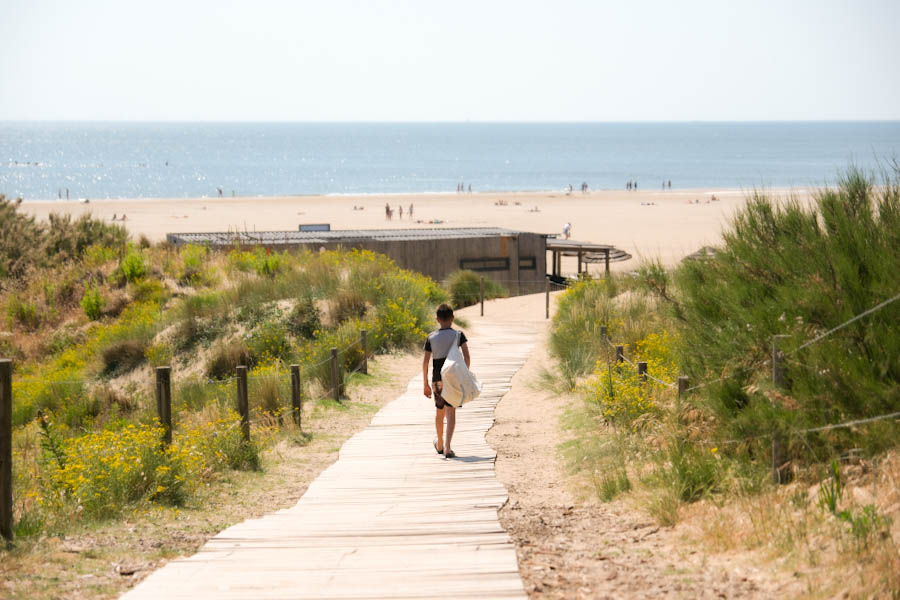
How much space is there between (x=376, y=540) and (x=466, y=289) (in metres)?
21.4

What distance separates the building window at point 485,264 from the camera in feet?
101

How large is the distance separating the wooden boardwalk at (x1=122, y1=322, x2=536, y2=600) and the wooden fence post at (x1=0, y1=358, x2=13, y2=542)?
1.48 meters

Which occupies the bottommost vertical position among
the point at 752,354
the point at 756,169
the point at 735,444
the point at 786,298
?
Answer: the point at 735,444

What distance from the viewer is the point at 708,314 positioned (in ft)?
30.6

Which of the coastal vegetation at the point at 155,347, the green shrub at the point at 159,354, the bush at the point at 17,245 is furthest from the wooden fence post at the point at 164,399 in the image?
the bush at the point at 17,245

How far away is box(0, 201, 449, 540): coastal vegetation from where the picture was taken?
817 centimetres

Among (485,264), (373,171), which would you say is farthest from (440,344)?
(373,171)

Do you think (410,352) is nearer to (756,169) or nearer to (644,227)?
(644,227)

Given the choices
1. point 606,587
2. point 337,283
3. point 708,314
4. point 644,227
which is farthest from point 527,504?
point 644,227

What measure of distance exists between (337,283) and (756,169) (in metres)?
130

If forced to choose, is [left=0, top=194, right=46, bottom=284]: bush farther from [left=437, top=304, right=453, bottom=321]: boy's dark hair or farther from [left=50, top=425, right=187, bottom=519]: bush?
[left=437, top=304, right=453, bottom=321]: boy's dark hair

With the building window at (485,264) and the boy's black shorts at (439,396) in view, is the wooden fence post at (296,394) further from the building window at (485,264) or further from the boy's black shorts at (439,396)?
the building window at (485,264)

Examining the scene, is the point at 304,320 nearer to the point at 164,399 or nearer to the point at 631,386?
the point at 164,399

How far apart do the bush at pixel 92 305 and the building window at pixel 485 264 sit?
42.6 feet
